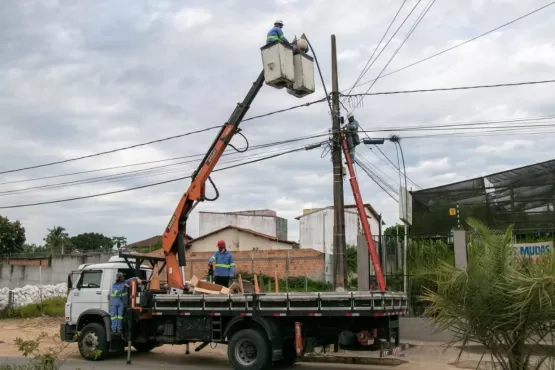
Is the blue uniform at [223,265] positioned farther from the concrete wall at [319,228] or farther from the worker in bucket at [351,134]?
the concrete wall at [319,228]

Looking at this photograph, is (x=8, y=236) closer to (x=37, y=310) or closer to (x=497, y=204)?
(x=37, y=310)

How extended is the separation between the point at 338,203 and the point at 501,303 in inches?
350

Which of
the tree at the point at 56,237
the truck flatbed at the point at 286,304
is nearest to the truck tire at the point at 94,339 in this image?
the truck flatbed at the point at 286,304

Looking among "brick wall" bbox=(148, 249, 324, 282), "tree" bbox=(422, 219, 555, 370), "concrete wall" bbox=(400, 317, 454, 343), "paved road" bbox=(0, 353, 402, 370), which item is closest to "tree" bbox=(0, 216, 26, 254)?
"brick wall" bbox=(148, 249, 324, 282)

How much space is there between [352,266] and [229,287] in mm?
20307

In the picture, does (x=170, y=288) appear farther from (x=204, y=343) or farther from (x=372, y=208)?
(x=372, y=208)

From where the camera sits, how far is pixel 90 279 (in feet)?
45.1

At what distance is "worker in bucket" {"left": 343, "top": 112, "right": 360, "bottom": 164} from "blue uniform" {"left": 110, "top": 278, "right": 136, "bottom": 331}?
686 centimetres

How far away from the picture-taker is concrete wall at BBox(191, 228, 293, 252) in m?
41.0

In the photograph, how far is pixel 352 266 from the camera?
3275 centimetres

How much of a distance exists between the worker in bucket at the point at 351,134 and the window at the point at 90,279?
715 cm

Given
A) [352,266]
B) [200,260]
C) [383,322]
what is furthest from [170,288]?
[352,266]

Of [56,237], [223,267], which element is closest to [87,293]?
[223,267]

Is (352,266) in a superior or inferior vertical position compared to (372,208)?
inferior
